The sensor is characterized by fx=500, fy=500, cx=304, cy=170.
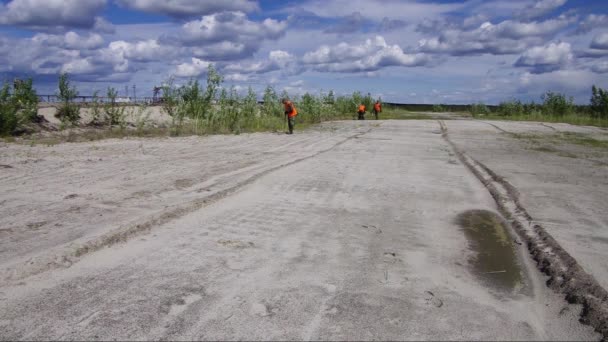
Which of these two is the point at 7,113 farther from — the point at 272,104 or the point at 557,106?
the point at 557,106

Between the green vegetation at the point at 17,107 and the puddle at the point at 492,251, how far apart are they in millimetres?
13808

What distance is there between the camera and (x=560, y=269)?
4.39 m

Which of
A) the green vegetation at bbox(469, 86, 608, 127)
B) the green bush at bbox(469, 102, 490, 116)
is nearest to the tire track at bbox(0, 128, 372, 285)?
the green vegetation at bbox(469, 86, 608, 127)

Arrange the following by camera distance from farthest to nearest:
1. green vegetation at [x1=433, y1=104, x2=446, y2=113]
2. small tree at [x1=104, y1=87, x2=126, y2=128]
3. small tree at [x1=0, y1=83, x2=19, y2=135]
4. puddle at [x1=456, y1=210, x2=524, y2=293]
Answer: green vegetation at [x1=433, y1=104, x2=446, y2=113] < small tree at [x1=104, y1=87, x2=126, y2=128] < small tree at [x1=0, y1=83, x2=19, y2=135] < puddle at [x1=456, y1=210, x2=524, y2=293]

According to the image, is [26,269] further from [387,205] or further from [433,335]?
[387,205]

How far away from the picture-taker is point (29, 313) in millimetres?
3318

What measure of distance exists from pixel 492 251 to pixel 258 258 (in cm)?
237

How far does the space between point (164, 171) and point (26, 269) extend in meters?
5.19

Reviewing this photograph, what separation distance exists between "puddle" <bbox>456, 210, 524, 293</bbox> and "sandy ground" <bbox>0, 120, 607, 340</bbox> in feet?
0.29

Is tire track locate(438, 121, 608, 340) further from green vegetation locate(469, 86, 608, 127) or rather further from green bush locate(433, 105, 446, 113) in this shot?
green bush locate(433, 105, 446, 113)

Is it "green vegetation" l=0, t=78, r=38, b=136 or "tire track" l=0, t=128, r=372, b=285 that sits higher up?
"green vegetation" l=0, t=78, r=38, b=136

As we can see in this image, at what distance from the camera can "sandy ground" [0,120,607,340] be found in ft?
10.7

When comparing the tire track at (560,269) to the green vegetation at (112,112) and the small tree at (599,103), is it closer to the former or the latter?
the green vegetation at (112,112)

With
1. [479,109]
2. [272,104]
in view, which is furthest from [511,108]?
[272,104]
